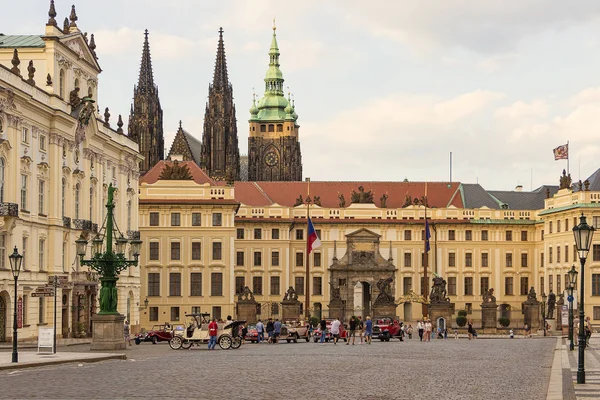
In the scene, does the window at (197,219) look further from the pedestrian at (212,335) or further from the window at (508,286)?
the pedestrian at (212,335)

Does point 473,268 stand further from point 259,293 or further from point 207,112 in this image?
point 207,112

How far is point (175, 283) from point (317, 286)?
1680cm

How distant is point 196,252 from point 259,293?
12.2m

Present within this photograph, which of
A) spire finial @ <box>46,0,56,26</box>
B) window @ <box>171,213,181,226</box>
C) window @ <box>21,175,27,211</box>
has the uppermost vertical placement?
spire finial @ <box>46,0,56,26</box>

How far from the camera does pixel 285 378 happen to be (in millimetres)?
28172

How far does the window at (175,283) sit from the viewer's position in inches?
4013

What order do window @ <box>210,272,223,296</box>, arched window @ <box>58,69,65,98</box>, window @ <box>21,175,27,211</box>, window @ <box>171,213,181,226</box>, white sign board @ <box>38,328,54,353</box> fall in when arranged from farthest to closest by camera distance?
window @ <box>210,272,223,296</box>, window @ <box>171,213,181,226</box>, arched window @ <box>58,69,65,98</box>, window @ <box>21,175,27,211</box>, white sign board @ <box>38,328,54,353</box>

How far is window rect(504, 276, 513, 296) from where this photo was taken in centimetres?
11500

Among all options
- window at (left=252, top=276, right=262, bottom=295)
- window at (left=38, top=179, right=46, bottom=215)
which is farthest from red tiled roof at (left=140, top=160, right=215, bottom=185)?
window at (left=38, top=179, right=46, bottom=215)

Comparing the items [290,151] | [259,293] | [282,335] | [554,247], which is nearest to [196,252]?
[259,293]

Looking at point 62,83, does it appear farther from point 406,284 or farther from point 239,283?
point 406,284

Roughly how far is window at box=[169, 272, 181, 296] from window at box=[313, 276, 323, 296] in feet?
53.5

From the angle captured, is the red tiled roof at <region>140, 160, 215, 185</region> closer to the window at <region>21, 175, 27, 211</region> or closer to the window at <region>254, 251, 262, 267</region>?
the window at <region>254, 251, 262, 267</region>

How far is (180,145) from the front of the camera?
153 m
